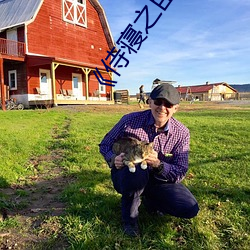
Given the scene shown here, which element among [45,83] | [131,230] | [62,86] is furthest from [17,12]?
[131,230]

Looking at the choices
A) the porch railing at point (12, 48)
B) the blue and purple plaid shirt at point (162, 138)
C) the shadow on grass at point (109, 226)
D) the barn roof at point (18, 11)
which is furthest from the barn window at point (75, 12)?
the blue and purple plaid shirt at point (162, 138)

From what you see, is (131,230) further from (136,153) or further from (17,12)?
(17,12)

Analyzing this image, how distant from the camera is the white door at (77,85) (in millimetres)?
23359

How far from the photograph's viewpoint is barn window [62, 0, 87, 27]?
22.1 m

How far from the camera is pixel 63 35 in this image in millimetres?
21984

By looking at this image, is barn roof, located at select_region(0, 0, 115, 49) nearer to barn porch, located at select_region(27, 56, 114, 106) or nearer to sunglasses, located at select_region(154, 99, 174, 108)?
barn porch, located at select_region(27, 56, 114, 106)

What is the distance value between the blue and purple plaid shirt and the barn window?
21.0 m

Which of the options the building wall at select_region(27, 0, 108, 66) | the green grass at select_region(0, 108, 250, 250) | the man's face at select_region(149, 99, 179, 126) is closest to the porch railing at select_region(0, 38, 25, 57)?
the building wall at select_region(27, 0, 108, 66)

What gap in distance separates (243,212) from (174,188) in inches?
36.0

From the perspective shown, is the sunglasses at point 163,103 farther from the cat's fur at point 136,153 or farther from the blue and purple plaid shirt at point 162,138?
the cat's fur at point 136,153

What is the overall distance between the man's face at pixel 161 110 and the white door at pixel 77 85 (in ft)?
68.1

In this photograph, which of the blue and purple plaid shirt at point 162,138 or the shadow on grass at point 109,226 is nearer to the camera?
the shadow on grass at point 109,226

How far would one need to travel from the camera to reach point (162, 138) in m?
3.01

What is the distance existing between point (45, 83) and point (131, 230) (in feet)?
64.2
